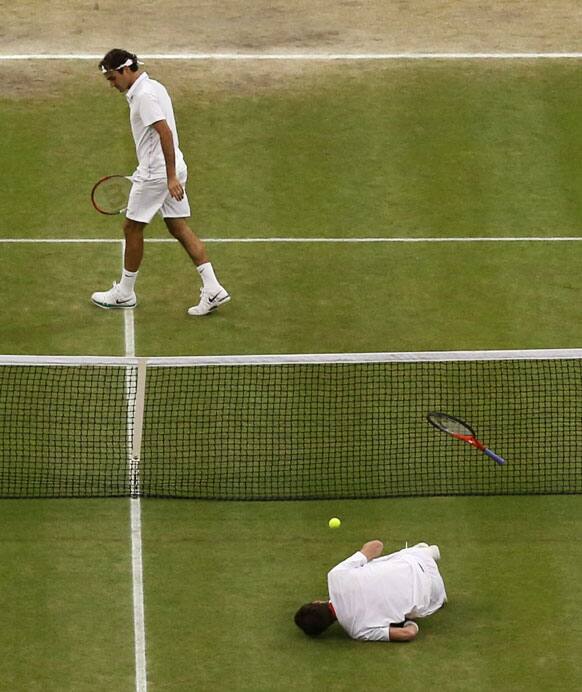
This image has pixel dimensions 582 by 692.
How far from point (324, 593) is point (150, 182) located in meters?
4.39

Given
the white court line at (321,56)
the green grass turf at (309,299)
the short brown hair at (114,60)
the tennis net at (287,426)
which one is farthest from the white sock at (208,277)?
the white court line at (321,56)

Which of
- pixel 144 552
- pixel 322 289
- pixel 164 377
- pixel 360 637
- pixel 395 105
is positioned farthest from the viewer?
pixel 395 105

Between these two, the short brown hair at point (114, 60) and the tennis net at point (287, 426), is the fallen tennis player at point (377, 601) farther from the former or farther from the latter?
the short brown hair at point (114, 60)

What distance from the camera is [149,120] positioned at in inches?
591

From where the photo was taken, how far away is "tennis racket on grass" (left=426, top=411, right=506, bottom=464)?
1318 centimetres

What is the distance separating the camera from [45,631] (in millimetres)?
12102

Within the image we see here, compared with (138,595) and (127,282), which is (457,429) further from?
(127,282)

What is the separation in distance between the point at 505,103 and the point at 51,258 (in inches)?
219

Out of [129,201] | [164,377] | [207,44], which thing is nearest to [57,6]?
[207,44]

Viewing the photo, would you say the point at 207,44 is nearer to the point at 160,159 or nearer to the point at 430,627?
the point at 160,159

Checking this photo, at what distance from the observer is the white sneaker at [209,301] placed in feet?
52.2

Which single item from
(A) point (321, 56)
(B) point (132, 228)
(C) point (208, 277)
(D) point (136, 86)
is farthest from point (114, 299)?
(A) point (321, 56)

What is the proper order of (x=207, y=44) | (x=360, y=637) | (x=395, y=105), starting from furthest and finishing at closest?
1. (x=207, y=44)
2. (x=395, y=105)
3. (x=360, y=637)

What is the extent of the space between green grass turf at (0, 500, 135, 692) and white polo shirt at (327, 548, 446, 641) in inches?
56.6
